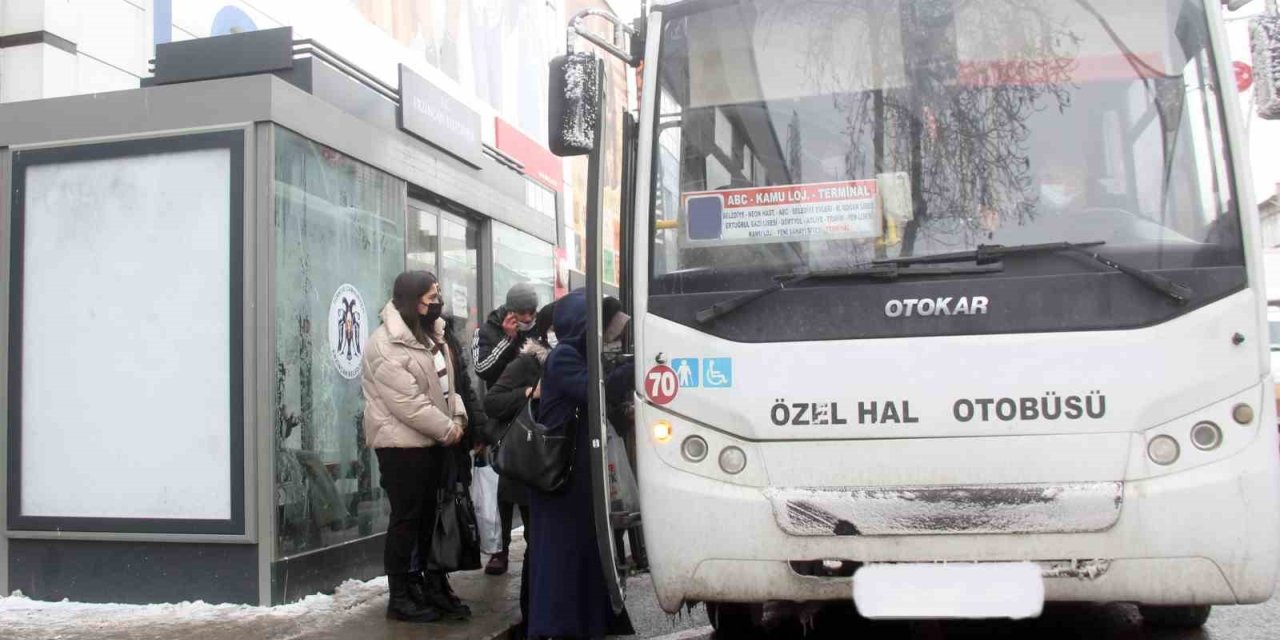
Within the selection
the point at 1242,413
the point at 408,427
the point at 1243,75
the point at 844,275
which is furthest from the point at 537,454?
the point at 1243,75

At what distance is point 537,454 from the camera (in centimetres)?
511

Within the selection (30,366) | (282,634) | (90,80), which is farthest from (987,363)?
(90,80)

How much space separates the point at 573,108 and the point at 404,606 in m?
2.64

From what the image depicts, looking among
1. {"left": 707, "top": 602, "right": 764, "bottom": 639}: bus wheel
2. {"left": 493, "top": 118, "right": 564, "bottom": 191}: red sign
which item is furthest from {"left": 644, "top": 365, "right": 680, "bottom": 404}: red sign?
{"left": 493, "top": 118, "right": 564, "bottom": 191}: red sign

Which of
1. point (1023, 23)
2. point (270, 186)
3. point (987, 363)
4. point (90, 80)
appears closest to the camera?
point (987, 363)

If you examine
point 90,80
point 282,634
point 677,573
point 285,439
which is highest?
point 90,80

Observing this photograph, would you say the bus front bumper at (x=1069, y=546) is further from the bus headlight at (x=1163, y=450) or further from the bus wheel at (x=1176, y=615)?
the bus wheel at (x=1176, y=615)

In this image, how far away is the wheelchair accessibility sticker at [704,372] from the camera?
4.36m

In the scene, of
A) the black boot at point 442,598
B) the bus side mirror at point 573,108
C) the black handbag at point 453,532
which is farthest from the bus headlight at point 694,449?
the black boot at point 442,598

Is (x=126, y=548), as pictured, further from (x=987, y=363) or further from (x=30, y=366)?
(x=987, y=363)

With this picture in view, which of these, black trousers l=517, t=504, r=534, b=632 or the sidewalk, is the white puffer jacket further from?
the sidewalk

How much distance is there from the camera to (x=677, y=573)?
4336mm

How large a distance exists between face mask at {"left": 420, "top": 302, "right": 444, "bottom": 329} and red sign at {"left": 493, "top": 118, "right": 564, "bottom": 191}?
1127 centimetres

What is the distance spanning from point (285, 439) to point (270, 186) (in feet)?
4.25
